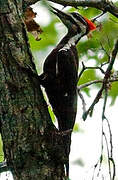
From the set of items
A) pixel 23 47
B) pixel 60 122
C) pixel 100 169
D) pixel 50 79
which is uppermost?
pixel 23 47

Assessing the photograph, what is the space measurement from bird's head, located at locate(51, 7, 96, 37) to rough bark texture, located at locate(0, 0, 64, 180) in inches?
29.8

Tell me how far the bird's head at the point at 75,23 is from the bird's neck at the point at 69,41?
40 millimetres

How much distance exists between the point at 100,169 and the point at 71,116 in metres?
Result: 0.37

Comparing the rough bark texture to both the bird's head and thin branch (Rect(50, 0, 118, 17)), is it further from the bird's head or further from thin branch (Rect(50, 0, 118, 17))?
the bird's head

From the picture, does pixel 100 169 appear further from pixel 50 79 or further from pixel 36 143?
pixel 50 79

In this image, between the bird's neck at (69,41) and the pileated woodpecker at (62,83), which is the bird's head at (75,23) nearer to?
the bird's neck at (69,41)

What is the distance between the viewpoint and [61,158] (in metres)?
1.85

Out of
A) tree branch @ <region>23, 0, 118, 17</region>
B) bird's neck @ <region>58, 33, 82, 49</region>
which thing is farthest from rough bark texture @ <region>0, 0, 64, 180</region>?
bird's neck @ <region>58, 33, 82, 49</region>

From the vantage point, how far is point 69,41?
2.52 metres

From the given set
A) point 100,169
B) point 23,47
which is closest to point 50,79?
point 23,47

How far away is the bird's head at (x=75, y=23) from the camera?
8.68 feet

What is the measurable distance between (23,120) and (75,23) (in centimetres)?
102

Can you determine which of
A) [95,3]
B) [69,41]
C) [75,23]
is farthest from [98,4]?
[75,23]

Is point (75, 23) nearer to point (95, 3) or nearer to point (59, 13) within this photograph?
point (59, 13)
